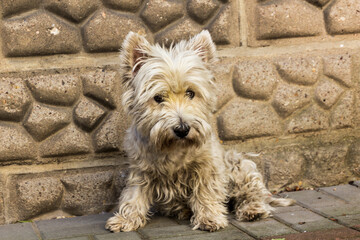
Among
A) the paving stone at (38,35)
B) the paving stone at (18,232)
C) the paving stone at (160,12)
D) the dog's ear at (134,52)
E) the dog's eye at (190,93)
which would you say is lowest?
the paving stone at (18,232)

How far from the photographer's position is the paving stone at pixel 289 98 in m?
5.06

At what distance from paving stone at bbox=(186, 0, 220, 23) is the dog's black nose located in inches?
53.6

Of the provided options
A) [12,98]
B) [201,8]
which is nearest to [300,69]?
[201,8]

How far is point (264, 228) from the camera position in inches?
161

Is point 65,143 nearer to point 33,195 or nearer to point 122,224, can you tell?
point 33,195

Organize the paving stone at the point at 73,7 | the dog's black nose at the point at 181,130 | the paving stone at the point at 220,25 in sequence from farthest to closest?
the paving stone at the point at 220,25 → the paving stone at the point at 73,7 → the dog's black nose at the point at 181,130

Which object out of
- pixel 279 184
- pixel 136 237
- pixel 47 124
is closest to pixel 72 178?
pixel 47 124

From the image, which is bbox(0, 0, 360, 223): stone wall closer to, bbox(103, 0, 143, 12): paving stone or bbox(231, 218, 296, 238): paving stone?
bbox(103, 0, 143, 12): paving stone

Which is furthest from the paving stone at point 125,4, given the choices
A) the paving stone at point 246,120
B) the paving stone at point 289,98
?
the paving stone at point 289,98

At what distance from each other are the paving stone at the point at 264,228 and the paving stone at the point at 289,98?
120 cm

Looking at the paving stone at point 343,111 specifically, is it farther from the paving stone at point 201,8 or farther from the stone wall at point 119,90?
the paving stone at point 201,8

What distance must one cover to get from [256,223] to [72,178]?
162 cm

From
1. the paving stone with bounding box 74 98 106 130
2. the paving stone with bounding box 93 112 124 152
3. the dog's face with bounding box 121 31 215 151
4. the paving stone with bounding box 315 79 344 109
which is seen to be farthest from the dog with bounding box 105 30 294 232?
the paving stone with bounding box 315 79 344 109

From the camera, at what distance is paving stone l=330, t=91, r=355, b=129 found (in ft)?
17.0
